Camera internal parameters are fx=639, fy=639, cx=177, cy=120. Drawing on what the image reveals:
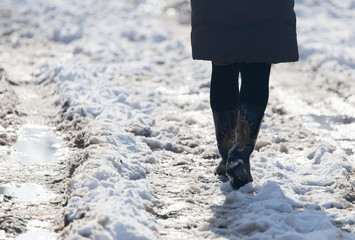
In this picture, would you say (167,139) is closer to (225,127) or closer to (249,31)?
(225,127)

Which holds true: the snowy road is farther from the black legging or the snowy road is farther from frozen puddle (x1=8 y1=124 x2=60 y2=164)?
the black legging

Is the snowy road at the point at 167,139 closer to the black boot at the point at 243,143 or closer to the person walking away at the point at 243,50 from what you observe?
the black boot at the point at 243,143

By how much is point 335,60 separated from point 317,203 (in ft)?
15.8

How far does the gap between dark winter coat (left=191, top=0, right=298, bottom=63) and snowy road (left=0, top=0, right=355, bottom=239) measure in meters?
0.72

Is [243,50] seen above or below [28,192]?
above

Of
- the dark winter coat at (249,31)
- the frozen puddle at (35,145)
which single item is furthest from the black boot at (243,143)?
the frozen puddle at (35,145)

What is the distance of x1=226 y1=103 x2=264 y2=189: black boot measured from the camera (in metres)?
3.57

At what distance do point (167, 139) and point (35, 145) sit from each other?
0.96 meters

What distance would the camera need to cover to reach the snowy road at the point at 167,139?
10.1ft

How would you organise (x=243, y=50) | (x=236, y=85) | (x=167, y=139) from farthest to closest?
(x=167, y=139) → (x=236, y=85) → (x=243, y=50)

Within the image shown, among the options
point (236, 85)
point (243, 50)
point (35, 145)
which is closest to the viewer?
point (243, 50)

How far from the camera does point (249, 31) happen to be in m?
3.44

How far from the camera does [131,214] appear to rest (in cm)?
294

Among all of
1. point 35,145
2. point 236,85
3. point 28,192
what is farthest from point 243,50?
point 35,145
